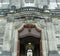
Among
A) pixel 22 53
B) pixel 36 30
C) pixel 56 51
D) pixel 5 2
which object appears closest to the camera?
pixel 56 51

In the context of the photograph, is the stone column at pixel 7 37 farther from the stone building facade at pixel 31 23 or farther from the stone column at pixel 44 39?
the stone column at pixel 44 39

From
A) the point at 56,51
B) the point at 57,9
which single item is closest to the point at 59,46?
the point at 56,51

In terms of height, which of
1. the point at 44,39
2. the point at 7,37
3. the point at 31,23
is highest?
the point at 31,23

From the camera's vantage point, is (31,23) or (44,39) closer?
(44,39)

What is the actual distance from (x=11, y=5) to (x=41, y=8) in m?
2.57

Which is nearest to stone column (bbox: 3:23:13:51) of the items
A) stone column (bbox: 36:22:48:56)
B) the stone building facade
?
the stone building facade

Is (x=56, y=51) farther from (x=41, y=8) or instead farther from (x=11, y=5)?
(x=11, y=5)

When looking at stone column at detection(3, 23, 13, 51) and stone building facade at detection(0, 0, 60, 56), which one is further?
stone building facade at detection(0, 0, 60, 56)

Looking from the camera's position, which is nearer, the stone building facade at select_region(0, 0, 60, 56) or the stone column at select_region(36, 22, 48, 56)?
the stone column at select_region(36, 22, 48, 56)

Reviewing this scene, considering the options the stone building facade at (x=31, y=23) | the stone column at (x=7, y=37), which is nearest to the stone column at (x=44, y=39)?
the stone building facade at (x=31, y=23)

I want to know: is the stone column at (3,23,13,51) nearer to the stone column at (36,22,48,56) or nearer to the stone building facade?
the stone building facade

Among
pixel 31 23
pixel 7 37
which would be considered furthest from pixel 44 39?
pixel 7 37

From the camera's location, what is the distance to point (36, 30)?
57.1 feet

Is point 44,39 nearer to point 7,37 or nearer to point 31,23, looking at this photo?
point 31,23
